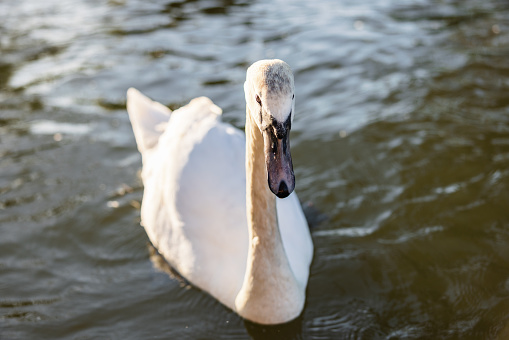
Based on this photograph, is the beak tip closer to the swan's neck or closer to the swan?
the swan

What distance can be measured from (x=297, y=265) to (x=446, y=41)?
5586mm

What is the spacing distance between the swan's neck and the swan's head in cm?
46

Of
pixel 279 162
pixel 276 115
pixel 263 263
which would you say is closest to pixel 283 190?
pixel 279 162

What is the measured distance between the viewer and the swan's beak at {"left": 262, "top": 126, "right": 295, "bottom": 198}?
110 inches

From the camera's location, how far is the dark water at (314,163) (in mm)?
4324

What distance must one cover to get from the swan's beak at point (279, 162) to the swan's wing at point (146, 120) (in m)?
3.03

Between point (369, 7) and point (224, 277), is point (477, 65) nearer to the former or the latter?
point (369, 7)

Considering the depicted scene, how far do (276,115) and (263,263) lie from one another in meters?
1.28

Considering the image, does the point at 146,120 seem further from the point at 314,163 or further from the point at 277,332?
the point at 277,332

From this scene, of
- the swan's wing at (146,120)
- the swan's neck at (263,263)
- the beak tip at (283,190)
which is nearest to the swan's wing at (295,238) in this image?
the swan's neck at (263,263)

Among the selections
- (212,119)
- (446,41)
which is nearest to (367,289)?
(212,119)

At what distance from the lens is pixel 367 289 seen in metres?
4.43

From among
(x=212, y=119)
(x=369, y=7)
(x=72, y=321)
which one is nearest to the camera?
(x=72, y=321)

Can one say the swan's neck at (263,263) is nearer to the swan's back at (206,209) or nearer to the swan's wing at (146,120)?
the swan's back at (206,209)
